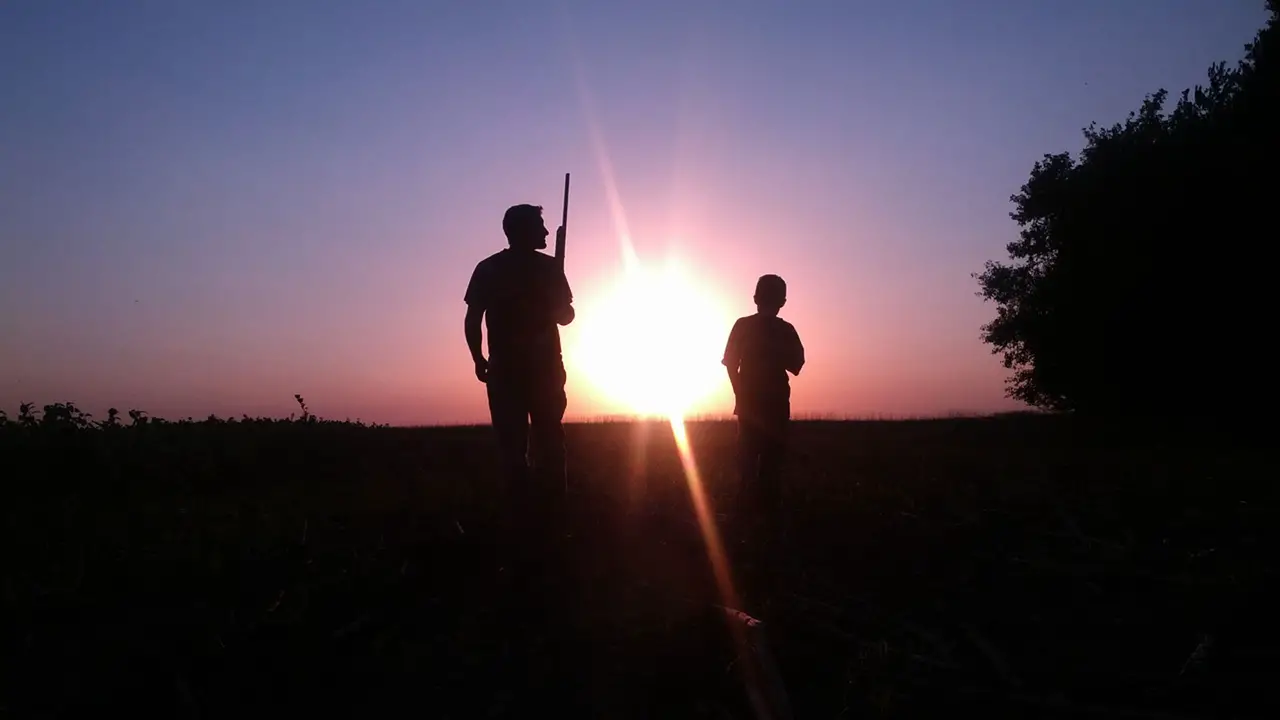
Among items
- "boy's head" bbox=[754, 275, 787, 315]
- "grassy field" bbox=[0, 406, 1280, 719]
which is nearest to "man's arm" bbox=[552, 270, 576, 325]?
"grassy field" bbox=[0, 406, 1280, 719]

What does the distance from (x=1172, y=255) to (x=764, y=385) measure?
1664 centimetres

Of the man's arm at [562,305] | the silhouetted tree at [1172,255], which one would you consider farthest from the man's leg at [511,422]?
the silhouetted tree at [1172,255]

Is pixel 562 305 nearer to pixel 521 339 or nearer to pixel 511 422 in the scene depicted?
pixel 521 339

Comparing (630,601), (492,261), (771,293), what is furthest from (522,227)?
(630,601)

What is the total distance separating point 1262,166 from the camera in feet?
63.3

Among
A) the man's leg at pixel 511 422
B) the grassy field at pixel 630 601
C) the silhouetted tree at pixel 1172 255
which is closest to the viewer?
the grassy field at pixel 630 601

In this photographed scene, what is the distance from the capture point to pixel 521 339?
268 inches

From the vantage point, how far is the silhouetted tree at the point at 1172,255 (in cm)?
1970

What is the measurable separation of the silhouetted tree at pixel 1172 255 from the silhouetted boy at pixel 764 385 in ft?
52.9

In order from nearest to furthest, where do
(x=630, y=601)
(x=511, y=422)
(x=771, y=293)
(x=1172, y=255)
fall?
1. (x=630, y=601)
2. (x=511, y=422)
3. (x=771, y=293)
4. (x=1172, y=255)

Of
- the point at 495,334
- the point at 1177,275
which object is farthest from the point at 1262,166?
the point at 495,334

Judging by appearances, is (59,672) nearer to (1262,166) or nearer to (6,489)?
(6,489)

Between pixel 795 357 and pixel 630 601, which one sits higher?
pixel 795 357

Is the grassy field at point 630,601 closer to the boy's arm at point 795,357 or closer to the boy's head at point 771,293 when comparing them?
the boy's arm at point 795,357
